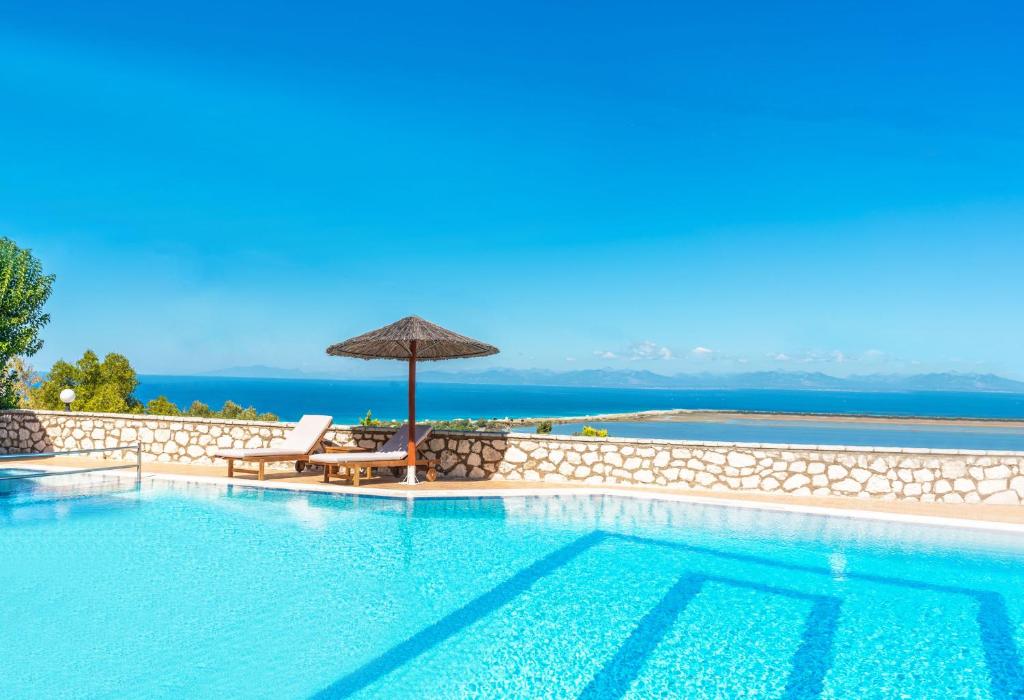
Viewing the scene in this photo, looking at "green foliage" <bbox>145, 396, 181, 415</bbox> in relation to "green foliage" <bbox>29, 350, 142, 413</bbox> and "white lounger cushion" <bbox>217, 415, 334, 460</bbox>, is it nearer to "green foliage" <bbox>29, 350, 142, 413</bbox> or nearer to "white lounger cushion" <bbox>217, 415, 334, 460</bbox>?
"green foliage" <bbox>29, 350, 142, 413</bbox>

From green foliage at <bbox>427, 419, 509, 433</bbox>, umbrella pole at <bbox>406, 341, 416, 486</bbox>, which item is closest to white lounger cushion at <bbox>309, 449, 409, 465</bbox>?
umbrella pole at <bbox>406, 341, 416, 486</bbox>

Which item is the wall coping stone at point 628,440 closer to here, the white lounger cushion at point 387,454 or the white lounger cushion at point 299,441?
Result: the white lounger cushion at point 299,441

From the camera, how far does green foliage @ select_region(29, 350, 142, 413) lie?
15062mm

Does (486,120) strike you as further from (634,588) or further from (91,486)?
(634,588)

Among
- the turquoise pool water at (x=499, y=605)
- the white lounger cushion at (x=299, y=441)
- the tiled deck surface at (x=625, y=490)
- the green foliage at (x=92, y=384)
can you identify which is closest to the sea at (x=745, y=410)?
the tiled deck surface at (x=625, y=490)

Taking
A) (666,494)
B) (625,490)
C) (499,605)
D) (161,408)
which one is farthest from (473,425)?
(499,605)

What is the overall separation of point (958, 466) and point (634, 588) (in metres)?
5.69

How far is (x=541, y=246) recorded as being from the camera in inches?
1315

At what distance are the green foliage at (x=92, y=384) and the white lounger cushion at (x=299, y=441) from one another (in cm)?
661

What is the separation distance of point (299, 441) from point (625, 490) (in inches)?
209

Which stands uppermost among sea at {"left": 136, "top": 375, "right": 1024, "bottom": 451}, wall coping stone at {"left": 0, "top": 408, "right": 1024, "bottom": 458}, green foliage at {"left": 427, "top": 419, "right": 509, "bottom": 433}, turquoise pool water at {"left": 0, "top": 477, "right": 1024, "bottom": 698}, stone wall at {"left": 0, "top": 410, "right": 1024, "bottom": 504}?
wall coping stone at {"left": 0, "top": 408, "right": 1024, "bottom": 458}

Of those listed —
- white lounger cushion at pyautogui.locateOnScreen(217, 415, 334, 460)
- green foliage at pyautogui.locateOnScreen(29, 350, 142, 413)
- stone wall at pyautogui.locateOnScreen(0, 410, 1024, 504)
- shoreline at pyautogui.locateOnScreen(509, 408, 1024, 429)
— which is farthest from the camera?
shoreline at pyautogui.locateOnScreen(509, 408, 1024, 429)

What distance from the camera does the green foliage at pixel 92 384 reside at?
15062mm

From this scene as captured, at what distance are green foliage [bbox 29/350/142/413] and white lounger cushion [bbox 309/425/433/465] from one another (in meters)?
7.95
